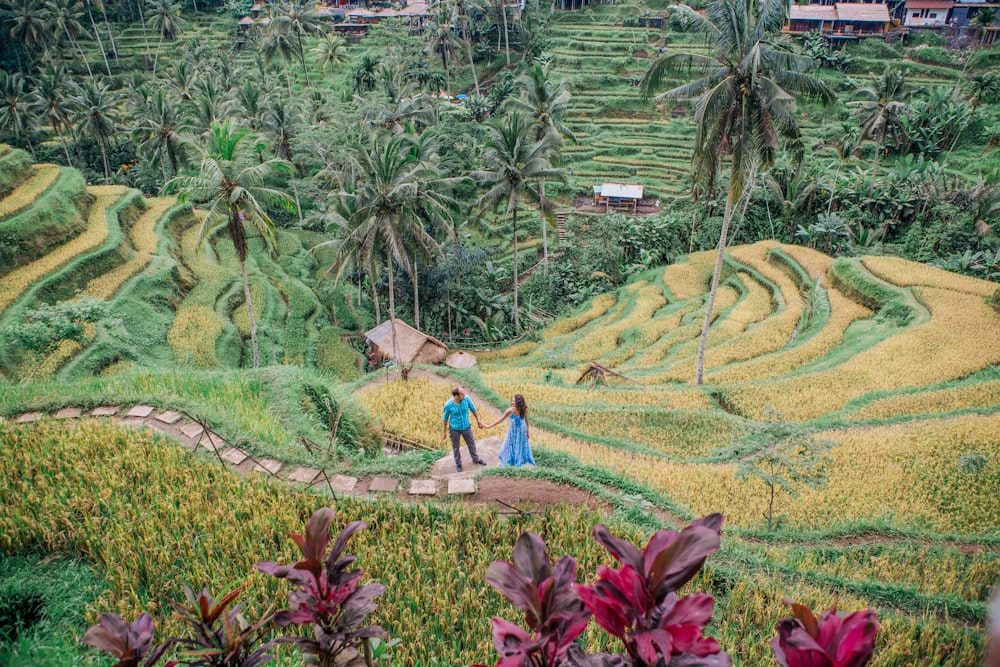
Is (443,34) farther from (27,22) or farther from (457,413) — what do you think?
(457,413)

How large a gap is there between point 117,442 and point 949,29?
64.9m

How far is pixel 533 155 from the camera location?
2333cm

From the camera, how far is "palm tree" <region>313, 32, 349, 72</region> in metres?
49.2

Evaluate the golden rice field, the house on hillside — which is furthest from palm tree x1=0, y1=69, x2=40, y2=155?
the house on hillside

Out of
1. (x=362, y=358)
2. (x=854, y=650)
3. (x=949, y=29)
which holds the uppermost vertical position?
(x=949, y=29)

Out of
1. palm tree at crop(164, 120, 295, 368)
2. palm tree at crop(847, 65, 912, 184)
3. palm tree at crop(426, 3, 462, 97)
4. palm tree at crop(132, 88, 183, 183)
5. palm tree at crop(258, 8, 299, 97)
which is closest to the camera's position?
palm tree at crop(164, 120, 295, 368)

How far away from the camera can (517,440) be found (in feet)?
25.6

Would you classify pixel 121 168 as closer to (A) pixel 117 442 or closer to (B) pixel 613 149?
(B) pixel 613 149

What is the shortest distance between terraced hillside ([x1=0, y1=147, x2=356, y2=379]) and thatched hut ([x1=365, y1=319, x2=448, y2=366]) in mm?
1628

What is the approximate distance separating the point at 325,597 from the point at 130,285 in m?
22.7

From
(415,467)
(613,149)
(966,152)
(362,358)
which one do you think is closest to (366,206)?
(362,358)

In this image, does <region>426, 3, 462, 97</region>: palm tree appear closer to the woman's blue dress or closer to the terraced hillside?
the terraced hillside

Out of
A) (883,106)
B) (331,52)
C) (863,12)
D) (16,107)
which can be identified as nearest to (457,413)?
(883,106)

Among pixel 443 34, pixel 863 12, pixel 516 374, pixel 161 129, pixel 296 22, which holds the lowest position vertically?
pixel 516 374
